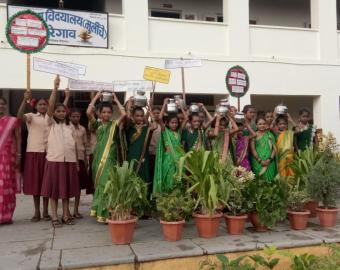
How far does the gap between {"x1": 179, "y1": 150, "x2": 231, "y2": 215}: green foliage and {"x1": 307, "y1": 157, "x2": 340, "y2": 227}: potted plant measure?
46.4 inches

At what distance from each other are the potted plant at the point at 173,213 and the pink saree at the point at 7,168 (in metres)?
2.09

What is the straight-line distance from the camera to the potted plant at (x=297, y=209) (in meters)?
4.81

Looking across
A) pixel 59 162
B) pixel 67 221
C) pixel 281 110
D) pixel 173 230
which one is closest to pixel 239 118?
pixel 281 110

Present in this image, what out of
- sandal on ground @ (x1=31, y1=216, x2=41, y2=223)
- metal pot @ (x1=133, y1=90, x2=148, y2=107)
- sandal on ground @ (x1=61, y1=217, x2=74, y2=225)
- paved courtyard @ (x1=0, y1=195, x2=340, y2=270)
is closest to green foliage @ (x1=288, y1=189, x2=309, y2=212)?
paved courtyard @ (x1=0, y1=195, x2=340, y2=270)

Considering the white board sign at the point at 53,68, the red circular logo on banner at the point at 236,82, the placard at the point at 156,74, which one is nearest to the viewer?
the white board sign at the point at 53,68

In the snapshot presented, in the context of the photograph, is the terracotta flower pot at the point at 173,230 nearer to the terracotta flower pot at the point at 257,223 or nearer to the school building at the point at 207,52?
the terracotta flower pot at the point at 257,223

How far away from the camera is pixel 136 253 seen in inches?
154

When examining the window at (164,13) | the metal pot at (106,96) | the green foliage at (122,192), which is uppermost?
the window at (164,13)

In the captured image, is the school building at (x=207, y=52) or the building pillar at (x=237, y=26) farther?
the building pillar at (x=237, y=26)

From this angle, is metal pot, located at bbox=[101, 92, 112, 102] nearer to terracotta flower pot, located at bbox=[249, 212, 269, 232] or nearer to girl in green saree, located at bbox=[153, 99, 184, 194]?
girl in green saree, located at bbox=[153, 99, 184, 194]

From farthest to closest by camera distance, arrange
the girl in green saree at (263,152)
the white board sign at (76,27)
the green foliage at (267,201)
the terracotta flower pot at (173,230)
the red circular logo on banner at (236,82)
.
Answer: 1. the white board sign at (76,27)
2. the red circular logo on banner at (236,82)
3. the girl in green saree at (263,152)
4. the green foliage at (267,201)
5. the terracotta flower pot at (173,230)

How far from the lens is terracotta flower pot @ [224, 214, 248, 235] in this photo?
15.0 ft

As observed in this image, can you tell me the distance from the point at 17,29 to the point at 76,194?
7.46ft

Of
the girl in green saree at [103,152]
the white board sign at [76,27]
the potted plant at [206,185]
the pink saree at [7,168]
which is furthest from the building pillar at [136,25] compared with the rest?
the potted plant at [206,185]
